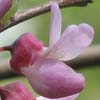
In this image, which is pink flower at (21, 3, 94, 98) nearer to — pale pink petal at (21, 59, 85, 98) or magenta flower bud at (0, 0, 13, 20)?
pale pink petal at (21, 59, 85, 98)

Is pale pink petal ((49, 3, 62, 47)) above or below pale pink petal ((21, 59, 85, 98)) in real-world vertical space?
above

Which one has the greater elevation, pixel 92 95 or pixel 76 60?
pixel 76 60

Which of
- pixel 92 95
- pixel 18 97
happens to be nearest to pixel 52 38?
pixel 18 97

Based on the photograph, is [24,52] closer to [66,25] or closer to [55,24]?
[55,24]

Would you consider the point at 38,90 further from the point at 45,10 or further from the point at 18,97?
the point at 45,10

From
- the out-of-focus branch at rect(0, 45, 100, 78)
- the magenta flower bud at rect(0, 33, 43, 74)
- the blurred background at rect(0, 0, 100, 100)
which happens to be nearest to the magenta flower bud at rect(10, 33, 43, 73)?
the magenta flower bud at rect(0, 33, 43, 74)

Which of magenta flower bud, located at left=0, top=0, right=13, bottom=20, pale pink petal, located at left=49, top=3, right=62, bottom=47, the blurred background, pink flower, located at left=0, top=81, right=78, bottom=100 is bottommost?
the blurred background
